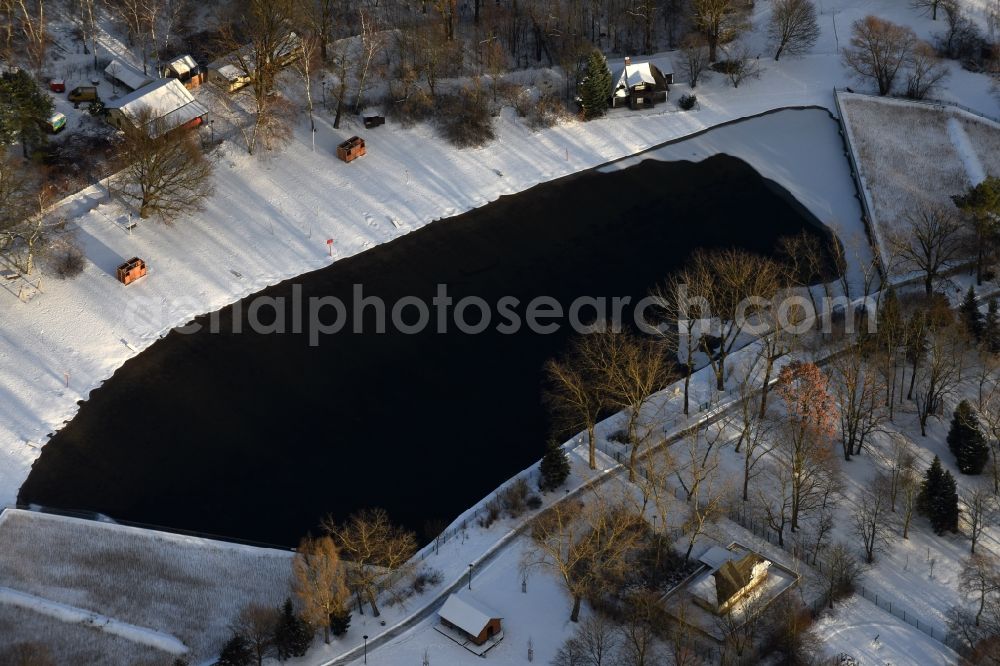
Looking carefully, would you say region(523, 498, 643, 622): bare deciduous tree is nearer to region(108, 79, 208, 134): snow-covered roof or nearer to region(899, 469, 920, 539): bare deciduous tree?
region(899, 469, 920, 539): bare deciduous tree

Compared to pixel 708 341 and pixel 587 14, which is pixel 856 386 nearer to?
pixel 708 341

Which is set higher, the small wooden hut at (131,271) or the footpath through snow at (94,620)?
the small wooden hut at (131,271)

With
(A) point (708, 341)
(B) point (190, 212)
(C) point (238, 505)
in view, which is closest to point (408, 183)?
(B) point (190, 212)

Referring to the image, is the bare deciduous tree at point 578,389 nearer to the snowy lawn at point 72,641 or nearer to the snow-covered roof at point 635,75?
the snowy lawn at point 72,641

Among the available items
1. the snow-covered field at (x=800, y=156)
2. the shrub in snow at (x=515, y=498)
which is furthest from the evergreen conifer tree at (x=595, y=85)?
the shrub in snow at (x=515, y=498)

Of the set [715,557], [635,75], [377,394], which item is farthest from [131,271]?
[635,75]
